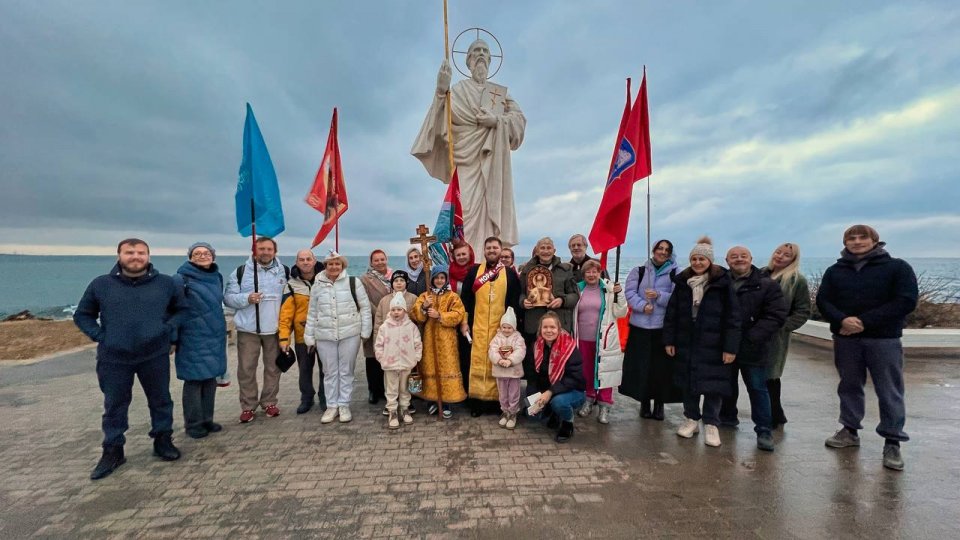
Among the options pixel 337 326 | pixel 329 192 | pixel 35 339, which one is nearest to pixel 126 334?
pixel 337 326

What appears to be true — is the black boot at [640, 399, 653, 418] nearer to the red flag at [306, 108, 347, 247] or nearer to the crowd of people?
the crowd of people

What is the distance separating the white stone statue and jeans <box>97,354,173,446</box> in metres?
4.21

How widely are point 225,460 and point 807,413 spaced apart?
6.02 meters

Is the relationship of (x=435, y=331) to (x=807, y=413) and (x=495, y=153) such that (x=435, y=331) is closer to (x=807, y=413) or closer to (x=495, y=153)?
(x=495, y=153)

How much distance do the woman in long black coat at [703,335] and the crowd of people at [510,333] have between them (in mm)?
13

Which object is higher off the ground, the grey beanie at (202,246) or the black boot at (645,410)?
the grey beanie at (202,246)

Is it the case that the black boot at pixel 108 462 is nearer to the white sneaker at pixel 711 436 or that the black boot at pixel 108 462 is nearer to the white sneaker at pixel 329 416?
the white sneaker at pixel 329 416

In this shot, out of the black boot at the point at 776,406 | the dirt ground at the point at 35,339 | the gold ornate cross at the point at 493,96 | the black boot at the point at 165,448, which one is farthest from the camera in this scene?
the dirt ground at the point at 35,339

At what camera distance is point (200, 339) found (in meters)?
3.90

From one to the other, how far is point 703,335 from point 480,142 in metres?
4.32

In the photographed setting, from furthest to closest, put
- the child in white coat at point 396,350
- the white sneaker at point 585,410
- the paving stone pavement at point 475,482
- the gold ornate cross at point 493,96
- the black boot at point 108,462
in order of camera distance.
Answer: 1. the gold ornate cross at point 493,96
2. the white sneaker at point 585,410
3. the child in white coat at point 396,350
4. the black boot at point 108,462
5. the paving stone pavement at point 475,482

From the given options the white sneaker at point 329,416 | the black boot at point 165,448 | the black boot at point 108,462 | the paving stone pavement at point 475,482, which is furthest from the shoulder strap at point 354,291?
the black boot at point 108,462

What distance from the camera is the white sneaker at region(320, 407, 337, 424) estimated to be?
4.29m

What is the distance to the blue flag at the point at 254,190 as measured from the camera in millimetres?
4621
